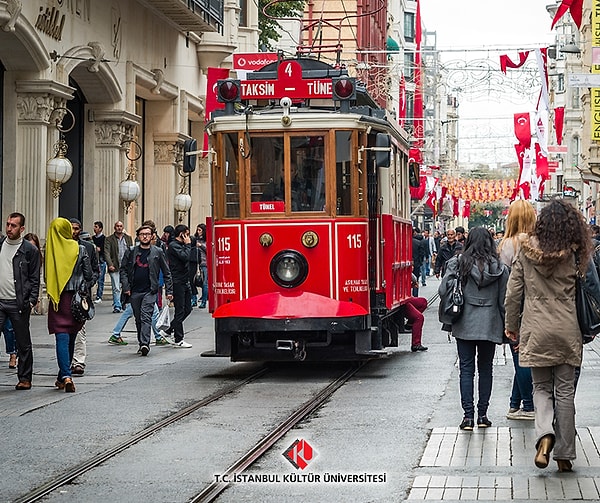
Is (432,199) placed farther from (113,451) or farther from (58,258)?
(113,451)

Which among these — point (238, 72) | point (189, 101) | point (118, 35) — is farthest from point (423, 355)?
Result: point (189, 101)

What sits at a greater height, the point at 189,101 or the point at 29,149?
the point at 189,101

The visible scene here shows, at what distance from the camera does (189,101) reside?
38.0m

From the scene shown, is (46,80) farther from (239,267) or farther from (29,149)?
(239,267)

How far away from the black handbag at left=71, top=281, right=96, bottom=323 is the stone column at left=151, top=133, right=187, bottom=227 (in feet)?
74.4

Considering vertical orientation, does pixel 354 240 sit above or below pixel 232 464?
above

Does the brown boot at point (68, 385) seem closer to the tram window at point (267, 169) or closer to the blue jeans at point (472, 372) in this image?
the tram window at point (267, 169)

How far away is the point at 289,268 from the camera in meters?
15.4

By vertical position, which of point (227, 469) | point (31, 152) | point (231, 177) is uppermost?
point (31, 152)

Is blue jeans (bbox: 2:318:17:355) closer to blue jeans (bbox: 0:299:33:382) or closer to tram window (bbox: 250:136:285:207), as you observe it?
blue jeans (bbox: 0:299:33:382)

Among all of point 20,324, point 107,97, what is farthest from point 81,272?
point 107,97

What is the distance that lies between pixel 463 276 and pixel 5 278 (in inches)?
212

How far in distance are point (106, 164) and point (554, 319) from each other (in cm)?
2327

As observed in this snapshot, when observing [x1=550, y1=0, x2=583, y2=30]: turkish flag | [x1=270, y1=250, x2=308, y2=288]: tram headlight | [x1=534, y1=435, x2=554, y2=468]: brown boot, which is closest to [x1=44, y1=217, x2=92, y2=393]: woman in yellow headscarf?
[x1=270, y1=250, x2=308, y2=288]: tram headlight
